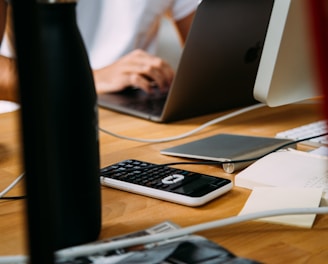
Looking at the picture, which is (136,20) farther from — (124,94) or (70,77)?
(70,77)

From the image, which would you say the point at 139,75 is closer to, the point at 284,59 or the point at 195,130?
the point at 195,130

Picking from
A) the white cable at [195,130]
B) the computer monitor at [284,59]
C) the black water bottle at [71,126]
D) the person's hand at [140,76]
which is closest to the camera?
the black water bottle at [71,126]

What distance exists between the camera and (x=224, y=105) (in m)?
1.24

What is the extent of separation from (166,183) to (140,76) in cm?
73

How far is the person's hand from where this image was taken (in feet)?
4.70

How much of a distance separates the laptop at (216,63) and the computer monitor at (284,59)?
190 millimetres

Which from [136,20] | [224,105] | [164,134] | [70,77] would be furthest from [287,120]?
[136,20]

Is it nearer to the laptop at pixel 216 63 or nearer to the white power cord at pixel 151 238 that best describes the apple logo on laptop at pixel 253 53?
the laptop at pixel 216 63

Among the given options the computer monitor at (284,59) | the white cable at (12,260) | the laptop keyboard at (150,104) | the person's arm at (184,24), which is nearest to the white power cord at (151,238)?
the white cable at (12,260)

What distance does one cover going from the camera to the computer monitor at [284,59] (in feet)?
2.79

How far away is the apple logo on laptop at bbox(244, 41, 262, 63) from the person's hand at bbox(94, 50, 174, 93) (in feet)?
1.00

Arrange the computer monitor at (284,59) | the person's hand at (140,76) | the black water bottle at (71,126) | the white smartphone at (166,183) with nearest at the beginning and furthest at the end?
the black water bottle at (71,126), the white smartphone at (166,183), the computer monitor at (284,59), the person's hand at (140,76)

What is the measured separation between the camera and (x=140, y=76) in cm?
142

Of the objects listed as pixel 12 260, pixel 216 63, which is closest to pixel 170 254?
pixel 12 260
